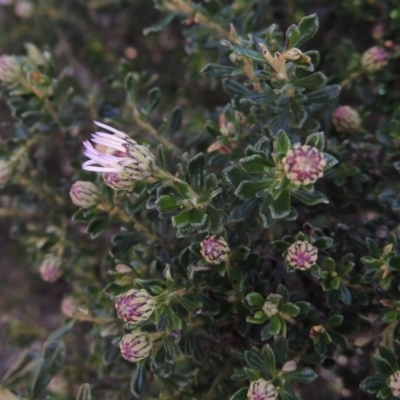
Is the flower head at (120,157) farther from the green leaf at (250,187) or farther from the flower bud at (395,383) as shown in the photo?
the flower bud at (395,383)

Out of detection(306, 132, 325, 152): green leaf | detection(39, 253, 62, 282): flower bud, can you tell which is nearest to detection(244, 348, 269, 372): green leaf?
detection(306, 132, 325, 152): green leaf

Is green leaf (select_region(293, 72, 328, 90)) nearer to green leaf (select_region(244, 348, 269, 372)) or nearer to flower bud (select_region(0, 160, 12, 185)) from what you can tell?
green leaf (select_region(244, 348, 269, 372))

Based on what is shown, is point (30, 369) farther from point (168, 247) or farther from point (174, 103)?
point (174, 103)

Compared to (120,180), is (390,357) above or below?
below

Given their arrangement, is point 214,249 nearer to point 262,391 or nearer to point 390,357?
point 262,391

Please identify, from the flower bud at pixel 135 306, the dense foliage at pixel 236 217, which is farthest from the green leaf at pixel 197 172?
Answer: the flower bud at pixel 135 306

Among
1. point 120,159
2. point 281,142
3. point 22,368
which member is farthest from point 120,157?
point 22,368

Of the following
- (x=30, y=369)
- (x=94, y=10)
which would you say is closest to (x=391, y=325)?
(x=30, y=369)
